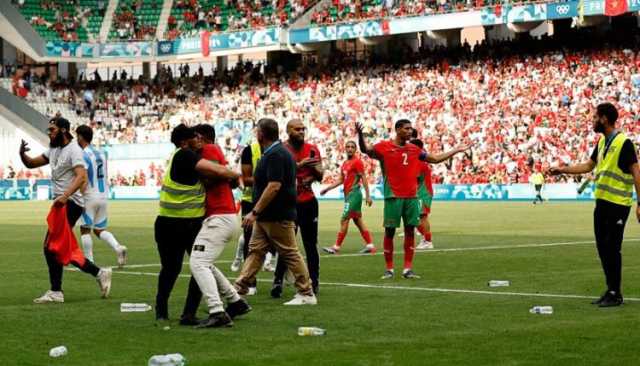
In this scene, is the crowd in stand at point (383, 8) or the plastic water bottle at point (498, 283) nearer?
the plastic water bottle at point (498, 283)

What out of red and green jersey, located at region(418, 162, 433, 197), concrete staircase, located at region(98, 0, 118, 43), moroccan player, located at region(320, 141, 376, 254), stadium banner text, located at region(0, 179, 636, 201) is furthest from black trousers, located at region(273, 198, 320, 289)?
concrete staircase, located at region(98, 0, 118, 43)

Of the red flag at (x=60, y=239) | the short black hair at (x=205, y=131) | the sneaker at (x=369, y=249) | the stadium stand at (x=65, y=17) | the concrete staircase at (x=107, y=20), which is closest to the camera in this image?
the short black hair at (x=205, y=131)

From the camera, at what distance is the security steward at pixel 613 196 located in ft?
44.9

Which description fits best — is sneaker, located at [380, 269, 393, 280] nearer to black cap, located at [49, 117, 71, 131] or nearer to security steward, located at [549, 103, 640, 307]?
security steward, located at [549, 103, 640, 307]

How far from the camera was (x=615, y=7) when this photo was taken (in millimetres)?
53781

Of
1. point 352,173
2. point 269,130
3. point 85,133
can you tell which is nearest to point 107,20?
point 352,173

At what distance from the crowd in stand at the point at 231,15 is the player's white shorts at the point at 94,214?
50781 mm

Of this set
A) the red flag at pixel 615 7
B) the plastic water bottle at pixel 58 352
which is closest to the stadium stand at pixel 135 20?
the red flag at pixel 615 7

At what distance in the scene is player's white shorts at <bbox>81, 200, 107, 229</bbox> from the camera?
65.2 ft

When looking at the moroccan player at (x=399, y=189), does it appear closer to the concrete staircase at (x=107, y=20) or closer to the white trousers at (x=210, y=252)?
the white trousers at (x=210, y=252)

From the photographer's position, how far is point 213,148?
12656 millimetres

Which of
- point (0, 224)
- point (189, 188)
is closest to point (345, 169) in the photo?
point (189, 188)

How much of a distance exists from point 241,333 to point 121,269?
28.1 ft

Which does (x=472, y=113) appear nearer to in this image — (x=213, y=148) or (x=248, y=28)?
(x=248, y=28)
